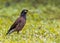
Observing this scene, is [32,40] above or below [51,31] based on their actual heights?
above

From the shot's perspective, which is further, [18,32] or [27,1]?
[27,1]

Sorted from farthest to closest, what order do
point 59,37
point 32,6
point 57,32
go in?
point 32,6 → point 57,32 → point 59,37

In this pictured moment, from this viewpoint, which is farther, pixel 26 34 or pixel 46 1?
pixel 46 1

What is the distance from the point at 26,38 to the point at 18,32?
4.05 ft

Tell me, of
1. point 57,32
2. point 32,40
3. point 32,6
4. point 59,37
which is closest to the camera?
point 32,40

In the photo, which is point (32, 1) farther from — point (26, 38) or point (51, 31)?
point (26, 38)

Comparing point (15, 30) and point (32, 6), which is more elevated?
point (15, 30)

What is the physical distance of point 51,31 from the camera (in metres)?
15.0

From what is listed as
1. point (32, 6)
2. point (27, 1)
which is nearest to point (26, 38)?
point (32, 6)

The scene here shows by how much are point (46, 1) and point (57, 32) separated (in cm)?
1623

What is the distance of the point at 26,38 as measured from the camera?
1305 cm

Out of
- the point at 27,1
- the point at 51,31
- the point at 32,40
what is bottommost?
the point at 27,1

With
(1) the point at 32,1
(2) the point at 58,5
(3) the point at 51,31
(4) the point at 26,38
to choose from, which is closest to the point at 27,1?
(1) the point at 32,1

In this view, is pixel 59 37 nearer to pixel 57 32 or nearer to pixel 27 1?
pixel 57 32
